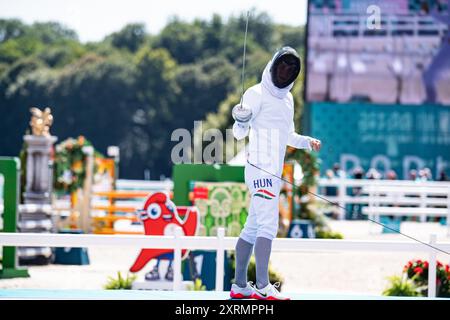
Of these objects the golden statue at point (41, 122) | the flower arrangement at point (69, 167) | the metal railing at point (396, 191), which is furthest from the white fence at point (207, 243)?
the metal railing at point (396, 191)

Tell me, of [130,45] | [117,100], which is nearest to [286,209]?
[117,100]

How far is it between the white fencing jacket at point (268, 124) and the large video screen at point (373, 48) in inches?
967

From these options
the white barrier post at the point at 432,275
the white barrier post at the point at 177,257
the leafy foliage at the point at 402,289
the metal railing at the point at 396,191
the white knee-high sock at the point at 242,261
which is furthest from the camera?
the metal railing at the point at 396,191

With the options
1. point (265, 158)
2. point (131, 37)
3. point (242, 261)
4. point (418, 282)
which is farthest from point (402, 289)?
point (131, 37)

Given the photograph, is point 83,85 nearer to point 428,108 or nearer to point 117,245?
point 428,108

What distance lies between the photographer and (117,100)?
76312mm

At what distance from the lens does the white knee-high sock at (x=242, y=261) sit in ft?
26.0

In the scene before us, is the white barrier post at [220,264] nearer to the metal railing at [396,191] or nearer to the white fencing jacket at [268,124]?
the white fencing jacket at [268,124]

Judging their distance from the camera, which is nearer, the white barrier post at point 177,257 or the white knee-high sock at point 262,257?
the white knee-high sock at point 262,257

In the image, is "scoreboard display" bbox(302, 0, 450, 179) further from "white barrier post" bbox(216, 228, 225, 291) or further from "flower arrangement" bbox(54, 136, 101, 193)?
"white barrier post" bbox(216, 228, 225, 291)

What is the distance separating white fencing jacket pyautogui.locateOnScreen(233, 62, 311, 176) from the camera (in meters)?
7.87

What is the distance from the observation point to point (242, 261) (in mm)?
7969

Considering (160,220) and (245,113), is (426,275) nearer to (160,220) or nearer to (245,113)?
(160,220)

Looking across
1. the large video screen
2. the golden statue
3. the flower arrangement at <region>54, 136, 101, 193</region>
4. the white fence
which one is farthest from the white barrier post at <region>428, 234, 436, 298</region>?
the large video screen
